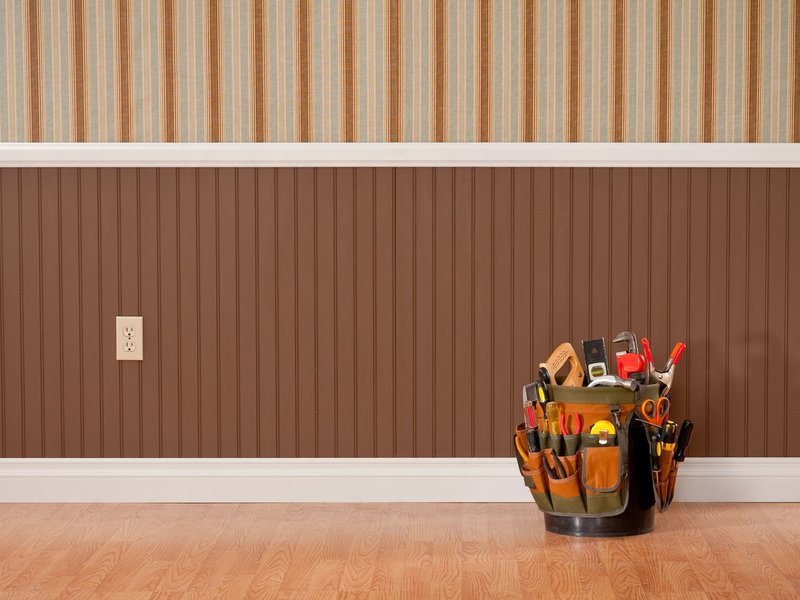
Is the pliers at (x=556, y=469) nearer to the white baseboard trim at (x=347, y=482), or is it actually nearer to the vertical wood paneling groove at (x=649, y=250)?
the white baseboard trim at (x=347, y=482)

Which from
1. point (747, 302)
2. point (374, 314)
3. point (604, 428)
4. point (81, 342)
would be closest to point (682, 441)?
point (604, 428)

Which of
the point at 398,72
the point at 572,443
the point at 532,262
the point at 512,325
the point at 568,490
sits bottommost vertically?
the point at 568,490

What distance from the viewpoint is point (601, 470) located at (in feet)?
6.01

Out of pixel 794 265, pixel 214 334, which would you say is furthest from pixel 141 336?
pixel 794 265

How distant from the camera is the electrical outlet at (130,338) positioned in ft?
7.18

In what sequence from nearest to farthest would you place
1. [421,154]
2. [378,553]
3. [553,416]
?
[378,553] → [553,416] → [421,154]

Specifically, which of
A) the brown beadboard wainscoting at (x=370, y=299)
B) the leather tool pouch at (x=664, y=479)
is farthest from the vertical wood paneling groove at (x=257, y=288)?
the leather tool pouch at (x=664, y=479)

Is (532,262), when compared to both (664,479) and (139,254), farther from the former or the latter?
(139,254)

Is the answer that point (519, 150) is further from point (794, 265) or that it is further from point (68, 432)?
point (68, 432)

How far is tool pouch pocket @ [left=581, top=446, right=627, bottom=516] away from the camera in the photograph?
1.83 metres

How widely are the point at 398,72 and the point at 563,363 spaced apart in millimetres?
834

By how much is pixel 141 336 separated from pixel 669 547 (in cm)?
134

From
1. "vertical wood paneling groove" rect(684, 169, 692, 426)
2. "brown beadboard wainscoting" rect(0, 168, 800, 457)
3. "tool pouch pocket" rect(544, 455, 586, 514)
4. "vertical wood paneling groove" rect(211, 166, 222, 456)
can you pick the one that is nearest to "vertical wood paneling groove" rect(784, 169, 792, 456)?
"brown beadboard wainscoting" rect(0, 168, 800, 457)

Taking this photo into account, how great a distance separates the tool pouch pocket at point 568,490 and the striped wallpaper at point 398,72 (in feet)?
2.70
